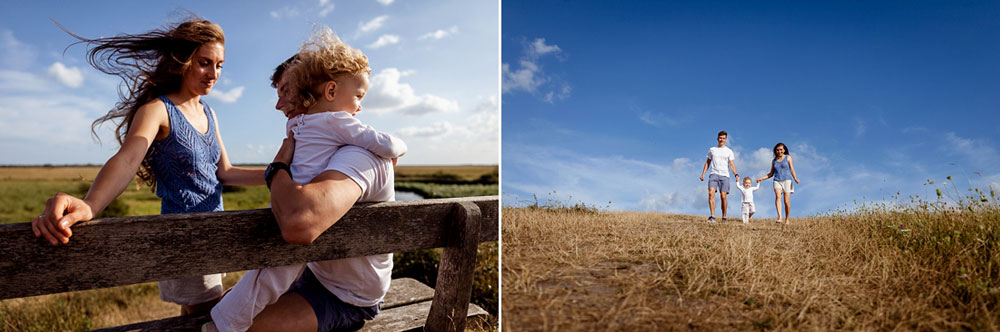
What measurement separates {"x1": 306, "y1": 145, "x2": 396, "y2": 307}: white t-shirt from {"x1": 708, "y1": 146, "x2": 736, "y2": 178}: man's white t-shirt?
8.01 m

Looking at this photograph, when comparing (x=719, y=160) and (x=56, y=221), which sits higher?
(x=719, y=160)

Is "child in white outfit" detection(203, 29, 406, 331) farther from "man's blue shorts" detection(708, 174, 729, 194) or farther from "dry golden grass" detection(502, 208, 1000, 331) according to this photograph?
"man's blue shorts" detection(708, 174, 729, 194)

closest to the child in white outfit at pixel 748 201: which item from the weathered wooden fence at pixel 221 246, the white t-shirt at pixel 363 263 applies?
the weathered wooden fence at pixel 221 246

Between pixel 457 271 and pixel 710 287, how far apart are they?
146 cm

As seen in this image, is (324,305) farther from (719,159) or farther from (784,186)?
(784,186)

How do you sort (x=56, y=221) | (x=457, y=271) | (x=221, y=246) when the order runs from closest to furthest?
(x=56, y=221), (x=221, y=246), (x=457, y=271)

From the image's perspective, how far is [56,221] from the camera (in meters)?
2.06

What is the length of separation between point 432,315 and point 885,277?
2.77 meters

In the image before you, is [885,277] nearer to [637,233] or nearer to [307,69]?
[637,233]

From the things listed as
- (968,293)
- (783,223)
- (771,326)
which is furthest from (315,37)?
(783,223)

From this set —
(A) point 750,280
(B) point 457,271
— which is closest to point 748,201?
(A) point 750,280

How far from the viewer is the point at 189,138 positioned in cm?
334

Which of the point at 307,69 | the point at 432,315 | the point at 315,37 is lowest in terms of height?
the point at 432,315

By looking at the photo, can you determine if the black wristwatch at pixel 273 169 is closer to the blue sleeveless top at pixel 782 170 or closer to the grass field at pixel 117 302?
the grass field at pixel 117 302
